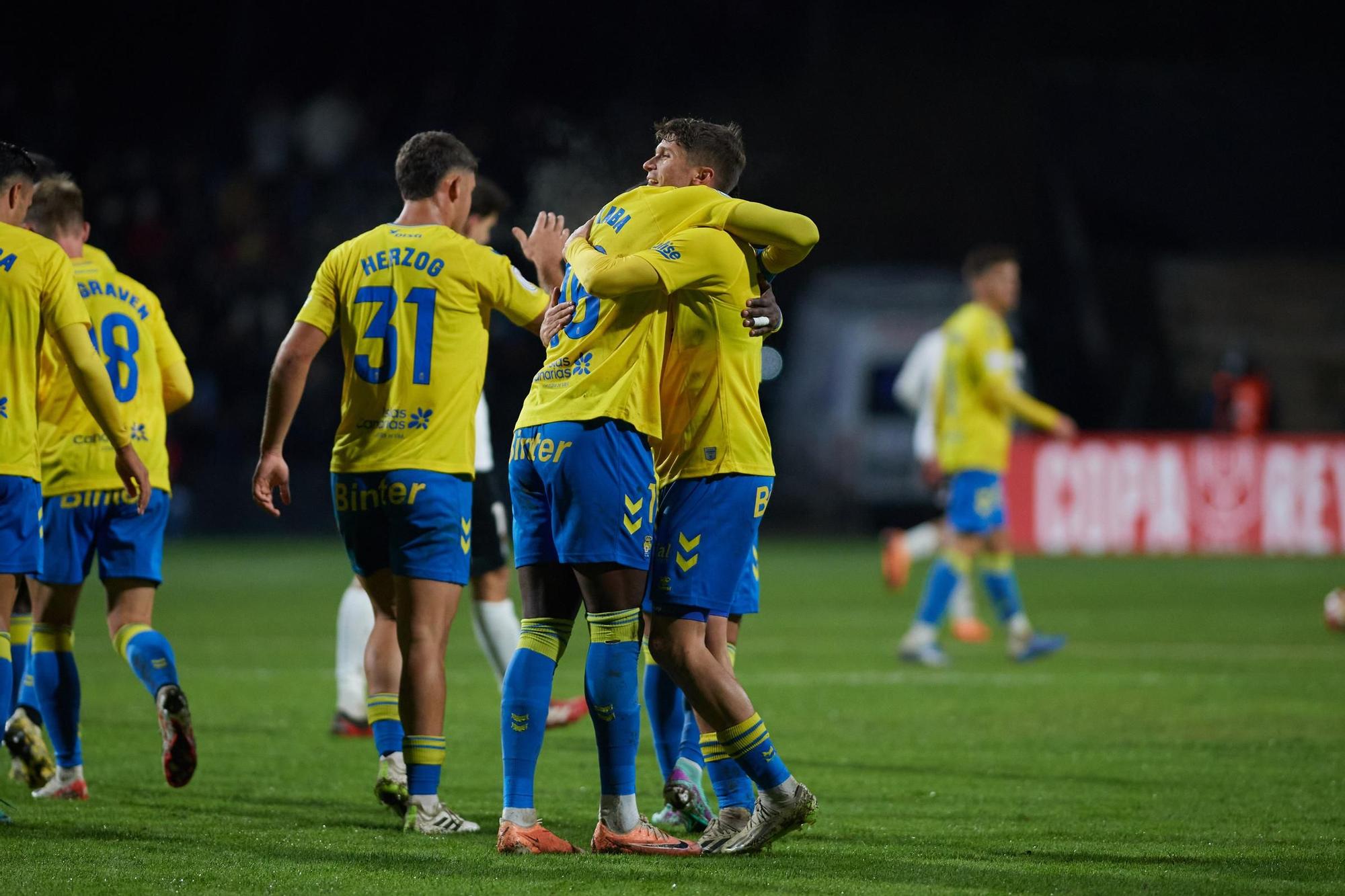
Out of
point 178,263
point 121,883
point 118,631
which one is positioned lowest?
point 121,883

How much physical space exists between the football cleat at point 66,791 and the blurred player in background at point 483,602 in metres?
1.18

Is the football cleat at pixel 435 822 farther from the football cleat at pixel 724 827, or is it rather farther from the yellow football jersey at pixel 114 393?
the yellow football jersey at pixel 114 393

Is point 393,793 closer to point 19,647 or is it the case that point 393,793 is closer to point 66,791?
point 66,791

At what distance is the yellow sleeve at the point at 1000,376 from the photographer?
1099 centimetres

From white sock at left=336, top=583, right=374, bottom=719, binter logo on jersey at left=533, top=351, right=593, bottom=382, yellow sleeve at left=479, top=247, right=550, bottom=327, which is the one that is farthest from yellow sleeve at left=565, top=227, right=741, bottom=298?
white sock at left=336, top=583, right=374, bottom=719

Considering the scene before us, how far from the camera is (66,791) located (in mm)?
6164

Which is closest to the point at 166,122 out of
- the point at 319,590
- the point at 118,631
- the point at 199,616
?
the point at 319,590

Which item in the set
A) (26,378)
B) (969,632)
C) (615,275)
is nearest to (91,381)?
(26,378)

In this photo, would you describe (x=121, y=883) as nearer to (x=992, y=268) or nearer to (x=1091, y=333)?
(x=992, y=268)

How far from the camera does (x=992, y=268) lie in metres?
10.9

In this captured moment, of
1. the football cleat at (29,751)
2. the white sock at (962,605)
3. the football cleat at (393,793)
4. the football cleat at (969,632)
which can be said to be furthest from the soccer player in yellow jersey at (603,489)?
the white sock at (962,605)

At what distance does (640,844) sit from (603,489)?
1.03m

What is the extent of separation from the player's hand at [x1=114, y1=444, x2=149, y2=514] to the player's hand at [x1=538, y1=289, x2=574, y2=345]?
1.40 metres

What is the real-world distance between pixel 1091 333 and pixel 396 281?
71.8 ft
